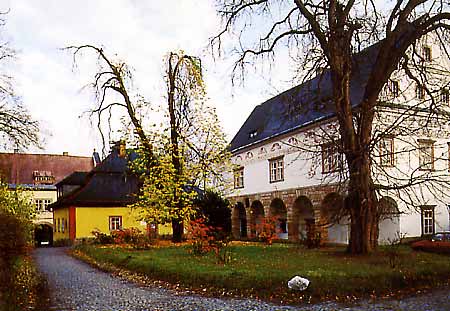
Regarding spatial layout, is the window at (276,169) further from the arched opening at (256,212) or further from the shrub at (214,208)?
the shrub at (214,208)

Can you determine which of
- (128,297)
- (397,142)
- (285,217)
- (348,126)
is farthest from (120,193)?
(128,297)

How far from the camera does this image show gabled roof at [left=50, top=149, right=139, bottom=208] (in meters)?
34.1

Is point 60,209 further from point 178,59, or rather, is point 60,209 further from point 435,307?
point 435,307

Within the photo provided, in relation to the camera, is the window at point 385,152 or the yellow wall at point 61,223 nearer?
the window at point 385,152

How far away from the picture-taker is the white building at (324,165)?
21.4 meters

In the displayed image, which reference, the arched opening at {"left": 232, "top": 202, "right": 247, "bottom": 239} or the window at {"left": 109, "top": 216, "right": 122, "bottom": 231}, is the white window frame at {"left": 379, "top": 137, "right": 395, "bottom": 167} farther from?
the window at {"left": 109, "top": 216, "right": 122, "bottom": 231}

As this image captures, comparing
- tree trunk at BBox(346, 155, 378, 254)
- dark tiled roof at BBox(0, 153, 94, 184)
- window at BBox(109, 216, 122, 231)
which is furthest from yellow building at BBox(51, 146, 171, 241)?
dark tiled roof at BBox(0, 153, 94, 184)

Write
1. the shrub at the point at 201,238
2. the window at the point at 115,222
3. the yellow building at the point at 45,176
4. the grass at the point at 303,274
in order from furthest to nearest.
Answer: the yellow building at the point at 45,176 < the window at the point at 115,222 < the shrub at the point at 201,238 < the grass at the point at 303,274

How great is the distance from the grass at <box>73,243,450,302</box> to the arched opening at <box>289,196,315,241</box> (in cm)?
1536

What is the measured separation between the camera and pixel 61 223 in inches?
1465

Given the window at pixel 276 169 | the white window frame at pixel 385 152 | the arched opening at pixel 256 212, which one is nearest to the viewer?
the white window frame at pixel 385 152

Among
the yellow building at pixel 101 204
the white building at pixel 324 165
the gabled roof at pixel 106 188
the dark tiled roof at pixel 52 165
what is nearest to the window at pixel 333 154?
the white building at pixel 324 165

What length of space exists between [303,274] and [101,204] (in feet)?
82.6

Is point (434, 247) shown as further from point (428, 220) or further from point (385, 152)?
point (428, 220)
